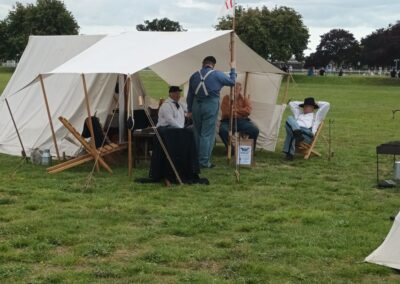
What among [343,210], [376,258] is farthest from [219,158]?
[376,258]

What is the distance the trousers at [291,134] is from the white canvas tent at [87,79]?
0.75 metres

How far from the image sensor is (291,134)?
1026cm

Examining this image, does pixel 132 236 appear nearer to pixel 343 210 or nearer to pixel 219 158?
pixel 343 210

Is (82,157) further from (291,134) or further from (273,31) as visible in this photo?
(273,31)

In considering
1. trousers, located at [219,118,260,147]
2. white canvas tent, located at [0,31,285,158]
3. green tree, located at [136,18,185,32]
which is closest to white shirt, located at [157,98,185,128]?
white canvas tent, located at [0,31,285,158]

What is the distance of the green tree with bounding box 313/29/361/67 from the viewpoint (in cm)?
8669

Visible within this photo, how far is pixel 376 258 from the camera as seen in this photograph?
192 inches

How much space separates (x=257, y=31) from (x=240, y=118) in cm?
4122

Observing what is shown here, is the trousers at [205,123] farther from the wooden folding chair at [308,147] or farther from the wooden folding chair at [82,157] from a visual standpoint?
the wooden folding chair at [308,147]

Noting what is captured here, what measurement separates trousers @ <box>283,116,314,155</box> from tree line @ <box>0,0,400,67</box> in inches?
1414

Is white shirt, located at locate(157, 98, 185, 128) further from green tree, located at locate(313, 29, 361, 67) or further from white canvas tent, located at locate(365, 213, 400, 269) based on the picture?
green tree, located at locate(313, 29, 361, 67)

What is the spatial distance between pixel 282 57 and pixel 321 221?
153ft

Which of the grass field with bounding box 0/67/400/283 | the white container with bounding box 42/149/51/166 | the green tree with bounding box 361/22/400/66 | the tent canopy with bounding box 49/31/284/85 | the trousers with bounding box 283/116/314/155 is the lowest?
the grass field with bounding box 0/67/400/283

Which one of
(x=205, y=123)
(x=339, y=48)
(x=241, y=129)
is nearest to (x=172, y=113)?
(x=205, y=123)
